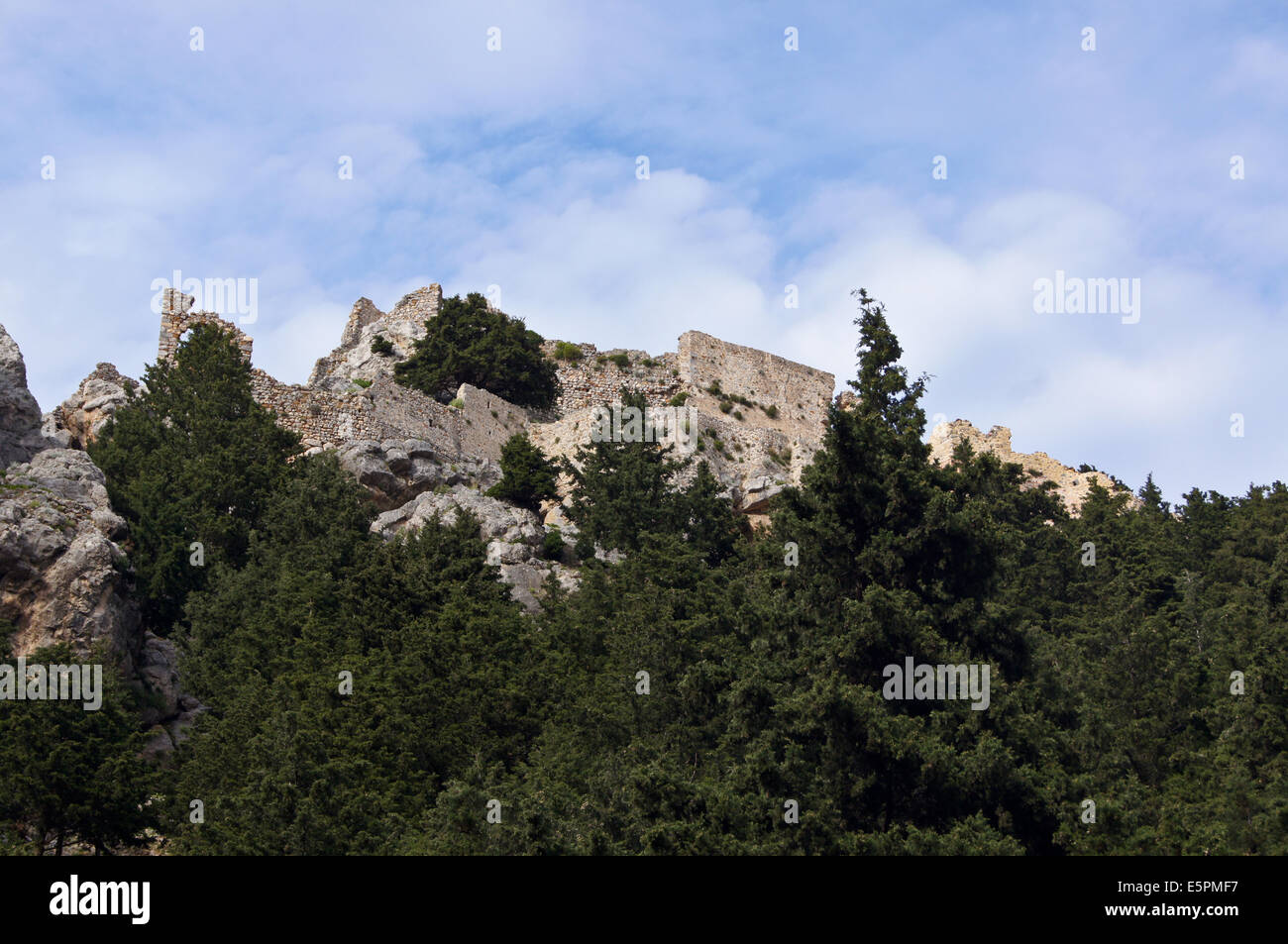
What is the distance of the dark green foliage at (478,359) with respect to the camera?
52688mm

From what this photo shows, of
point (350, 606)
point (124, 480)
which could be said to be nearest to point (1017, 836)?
point (350, 606)

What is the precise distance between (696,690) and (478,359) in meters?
29.9

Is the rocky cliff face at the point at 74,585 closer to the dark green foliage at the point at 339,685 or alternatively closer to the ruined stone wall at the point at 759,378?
the dark green foliage at the point at 339,685

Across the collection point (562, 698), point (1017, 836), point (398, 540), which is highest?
point (398, 540)

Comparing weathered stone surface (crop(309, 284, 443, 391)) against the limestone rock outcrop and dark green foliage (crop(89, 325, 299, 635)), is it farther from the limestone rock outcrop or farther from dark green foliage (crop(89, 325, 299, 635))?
the limestone rock outcrop

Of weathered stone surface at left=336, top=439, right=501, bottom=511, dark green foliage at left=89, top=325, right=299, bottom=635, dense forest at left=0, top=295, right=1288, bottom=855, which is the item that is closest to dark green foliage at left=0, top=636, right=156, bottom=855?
dense forest at left=0, top=295, right=1288, bottom=855

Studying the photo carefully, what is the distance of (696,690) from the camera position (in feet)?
79.2

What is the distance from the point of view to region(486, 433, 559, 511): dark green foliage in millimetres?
44000

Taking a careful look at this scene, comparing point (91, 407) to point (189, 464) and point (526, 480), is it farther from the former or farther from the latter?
point (526, 480)

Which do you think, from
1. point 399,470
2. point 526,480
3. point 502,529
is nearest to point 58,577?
point 502,529

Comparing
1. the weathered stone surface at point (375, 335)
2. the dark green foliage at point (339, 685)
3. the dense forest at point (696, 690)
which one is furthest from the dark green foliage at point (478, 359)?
the dark green foliage at point (339, 685)
